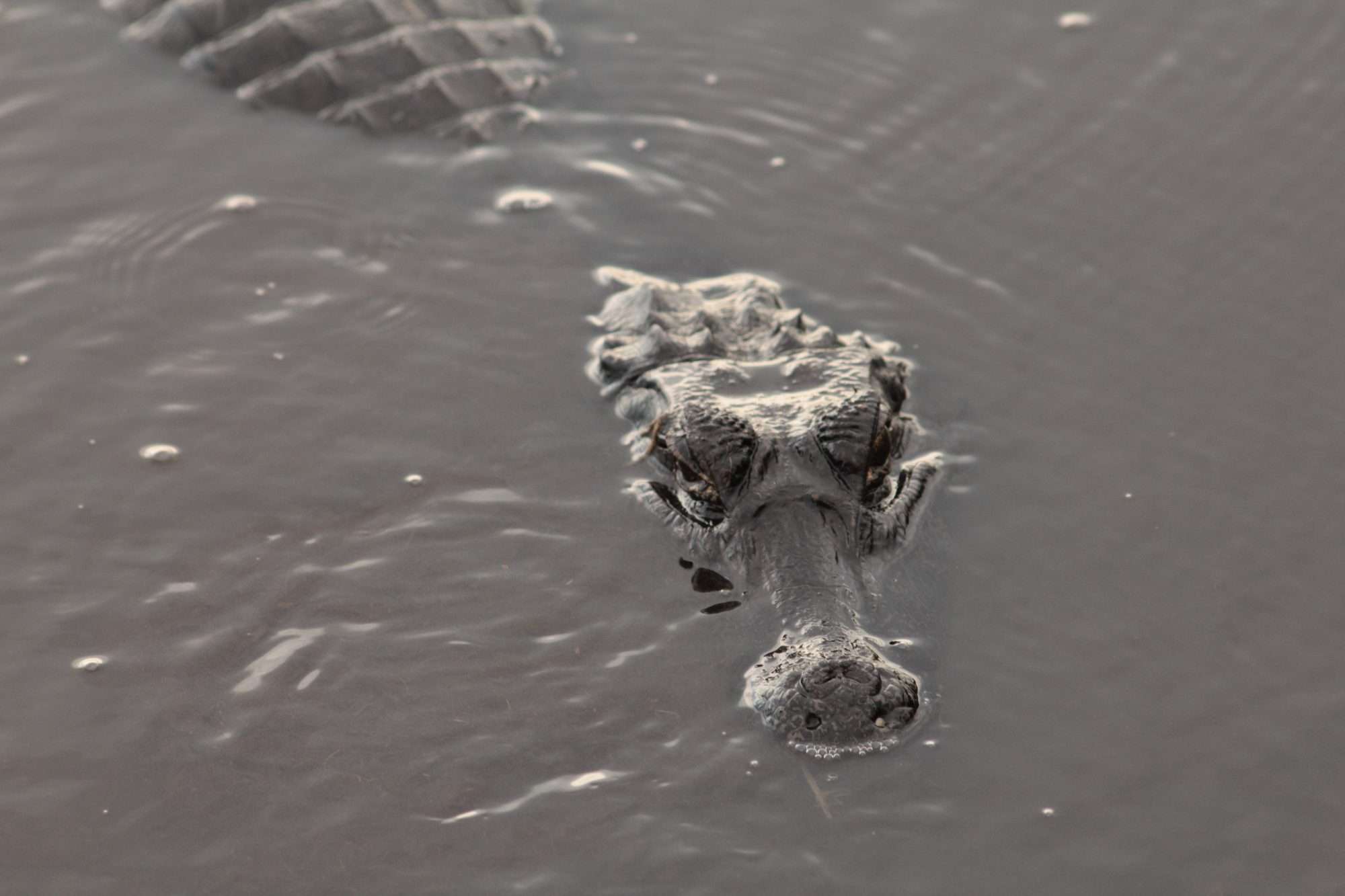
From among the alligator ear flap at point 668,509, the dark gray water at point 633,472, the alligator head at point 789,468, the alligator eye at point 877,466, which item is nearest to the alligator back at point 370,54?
the dark gray water at point 633,472

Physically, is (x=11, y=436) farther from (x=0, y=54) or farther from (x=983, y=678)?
(x=983, y=678)

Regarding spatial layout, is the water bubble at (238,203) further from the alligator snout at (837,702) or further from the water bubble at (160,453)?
the alligator snout at (837,702)

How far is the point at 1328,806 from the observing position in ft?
15.4

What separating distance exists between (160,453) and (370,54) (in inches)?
119

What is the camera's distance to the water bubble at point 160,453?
605 cm

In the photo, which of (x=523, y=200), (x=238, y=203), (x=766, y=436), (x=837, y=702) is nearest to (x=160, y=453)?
(x=238, y=203)

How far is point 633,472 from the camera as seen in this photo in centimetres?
600

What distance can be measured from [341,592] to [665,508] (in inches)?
46.8

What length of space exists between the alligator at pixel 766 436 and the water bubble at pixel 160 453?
1.69 m

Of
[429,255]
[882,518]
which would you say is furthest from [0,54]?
[882,518]

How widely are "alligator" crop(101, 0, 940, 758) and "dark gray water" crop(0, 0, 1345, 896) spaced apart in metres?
0.13

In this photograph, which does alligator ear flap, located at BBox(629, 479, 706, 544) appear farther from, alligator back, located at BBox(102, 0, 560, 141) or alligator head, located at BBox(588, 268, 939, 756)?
alligator back, located at BBox(102, 0, 560, 141)

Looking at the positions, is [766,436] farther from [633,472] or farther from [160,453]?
[160,453]

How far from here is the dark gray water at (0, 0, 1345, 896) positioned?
4641 mm
